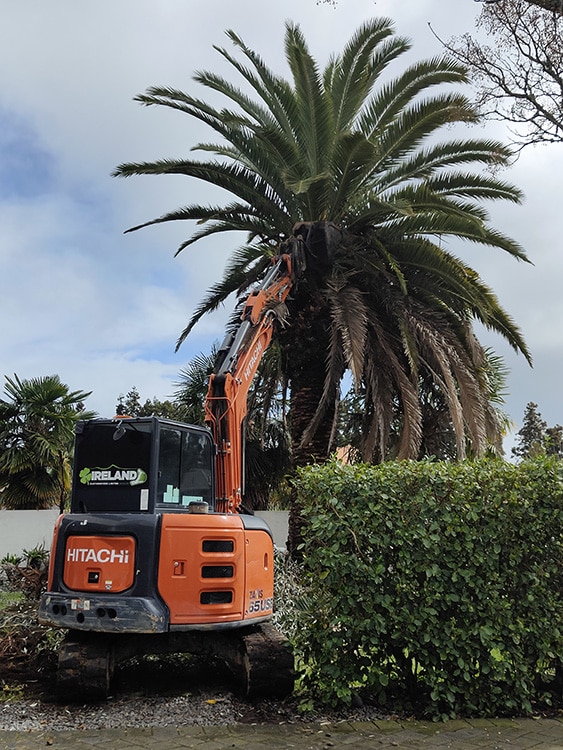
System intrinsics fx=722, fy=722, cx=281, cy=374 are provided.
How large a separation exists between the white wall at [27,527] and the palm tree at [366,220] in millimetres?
9180

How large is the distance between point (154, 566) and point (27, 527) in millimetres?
13720

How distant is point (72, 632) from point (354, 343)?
6.27m

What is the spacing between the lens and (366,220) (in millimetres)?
12977

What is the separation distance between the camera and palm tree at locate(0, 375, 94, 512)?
18.1m

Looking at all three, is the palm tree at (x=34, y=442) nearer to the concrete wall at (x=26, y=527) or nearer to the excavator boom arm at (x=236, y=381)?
the concrete wall at (x=26, y=527)

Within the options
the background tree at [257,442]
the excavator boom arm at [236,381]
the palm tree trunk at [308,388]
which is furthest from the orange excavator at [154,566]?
the background tree at [257,442]

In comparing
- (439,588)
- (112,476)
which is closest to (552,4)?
(439,588)

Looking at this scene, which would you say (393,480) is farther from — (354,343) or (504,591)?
(354,343)

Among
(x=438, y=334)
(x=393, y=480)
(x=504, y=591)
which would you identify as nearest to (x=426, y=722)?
(x=504, y=591)

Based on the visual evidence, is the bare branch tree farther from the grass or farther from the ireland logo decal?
the grass

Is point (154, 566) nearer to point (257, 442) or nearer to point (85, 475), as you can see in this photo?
point (85, 475)

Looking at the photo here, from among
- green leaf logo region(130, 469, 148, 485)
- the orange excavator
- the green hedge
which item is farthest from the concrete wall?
the green hedge

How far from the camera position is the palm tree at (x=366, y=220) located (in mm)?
12281

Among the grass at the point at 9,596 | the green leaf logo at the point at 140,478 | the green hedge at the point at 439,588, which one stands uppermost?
the green leaf logo at the point at 140,478
